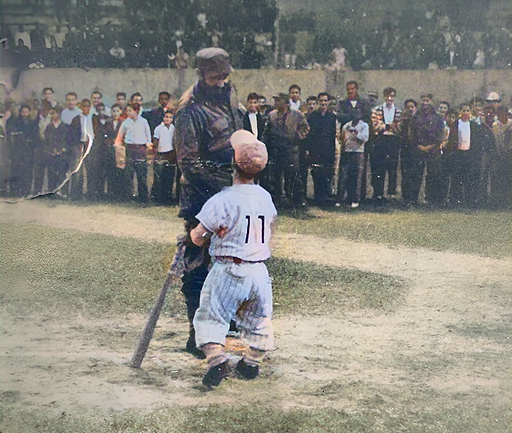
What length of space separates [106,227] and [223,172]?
80 cm

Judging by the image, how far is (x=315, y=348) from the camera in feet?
13.8

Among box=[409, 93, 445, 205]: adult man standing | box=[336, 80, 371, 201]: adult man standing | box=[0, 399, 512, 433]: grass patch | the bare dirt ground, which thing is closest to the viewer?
box=[0, 399, 512, 433]: grass patch

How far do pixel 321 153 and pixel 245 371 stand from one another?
53.2 inches

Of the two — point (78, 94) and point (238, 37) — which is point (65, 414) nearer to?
point (78, 94)

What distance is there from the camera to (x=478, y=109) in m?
4.25

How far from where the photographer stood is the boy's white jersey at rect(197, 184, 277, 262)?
397 cm

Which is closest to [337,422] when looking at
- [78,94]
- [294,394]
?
[294,394]

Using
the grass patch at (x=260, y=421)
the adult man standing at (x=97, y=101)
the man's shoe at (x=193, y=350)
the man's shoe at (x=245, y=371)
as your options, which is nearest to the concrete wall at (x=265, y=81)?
the adult man standing at (x=97, y=101)

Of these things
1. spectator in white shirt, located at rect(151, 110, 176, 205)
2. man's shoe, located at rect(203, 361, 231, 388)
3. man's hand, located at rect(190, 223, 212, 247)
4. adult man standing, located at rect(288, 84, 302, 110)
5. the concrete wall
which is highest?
the concrete wall

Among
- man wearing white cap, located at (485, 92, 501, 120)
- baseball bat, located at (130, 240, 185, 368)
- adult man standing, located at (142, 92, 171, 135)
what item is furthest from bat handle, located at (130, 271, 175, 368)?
man wearing white cap, located at (485, 92, 501, 120)

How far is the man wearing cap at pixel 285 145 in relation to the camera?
4.13 m

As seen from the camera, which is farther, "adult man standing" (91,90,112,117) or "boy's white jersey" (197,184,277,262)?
"adult man standing" (91,90,112,117)

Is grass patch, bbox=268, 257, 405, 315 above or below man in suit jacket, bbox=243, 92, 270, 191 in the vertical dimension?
below

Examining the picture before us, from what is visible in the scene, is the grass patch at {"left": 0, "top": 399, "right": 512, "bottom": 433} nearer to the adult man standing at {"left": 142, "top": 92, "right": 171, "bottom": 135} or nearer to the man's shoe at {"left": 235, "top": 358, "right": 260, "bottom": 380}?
the man's shoe at {"left": 235, "top": 358, "right": 260, "bottom": 380}
